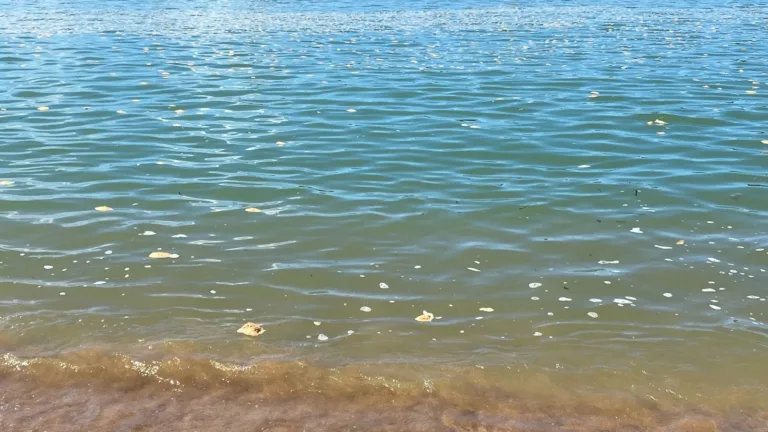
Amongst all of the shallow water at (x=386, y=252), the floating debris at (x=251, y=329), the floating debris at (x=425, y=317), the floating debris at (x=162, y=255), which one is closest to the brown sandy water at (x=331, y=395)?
the shallow water at (x=386, y=252)

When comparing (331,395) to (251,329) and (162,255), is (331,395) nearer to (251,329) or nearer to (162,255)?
(251,329)

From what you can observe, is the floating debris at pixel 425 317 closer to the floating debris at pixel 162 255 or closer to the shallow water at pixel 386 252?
the shallow water at pixel 386 252

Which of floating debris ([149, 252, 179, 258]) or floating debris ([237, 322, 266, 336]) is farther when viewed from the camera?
floating debris ([149, 252, 179, 258])

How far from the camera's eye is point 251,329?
8.55 m

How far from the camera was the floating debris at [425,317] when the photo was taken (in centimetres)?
884

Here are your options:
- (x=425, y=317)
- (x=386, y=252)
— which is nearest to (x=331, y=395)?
(x=425, y=317)

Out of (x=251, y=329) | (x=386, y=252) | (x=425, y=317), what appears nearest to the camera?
(x=251, y=329)

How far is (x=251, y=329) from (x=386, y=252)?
264 centimetres

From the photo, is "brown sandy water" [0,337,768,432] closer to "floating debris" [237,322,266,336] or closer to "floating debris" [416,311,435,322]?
"floating debris" [237,322,266,336]

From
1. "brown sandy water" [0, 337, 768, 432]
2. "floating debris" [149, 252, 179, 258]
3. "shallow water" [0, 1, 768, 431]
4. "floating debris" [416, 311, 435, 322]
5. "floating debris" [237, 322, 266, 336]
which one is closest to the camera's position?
"brown sandy water" [0, 337, 768, 432]

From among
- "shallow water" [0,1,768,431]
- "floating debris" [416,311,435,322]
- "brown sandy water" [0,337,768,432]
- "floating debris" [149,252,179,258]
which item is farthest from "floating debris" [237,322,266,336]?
"floating debris" [149,252,179,258]

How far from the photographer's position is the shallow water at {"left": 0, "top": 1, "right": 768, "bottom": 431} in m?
7.38

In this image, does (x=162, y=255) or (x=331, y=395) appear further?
(x=162, y=255)

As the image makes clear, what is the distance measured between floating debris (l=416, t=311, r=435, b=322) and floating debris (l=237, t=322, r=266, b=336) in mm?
1764
